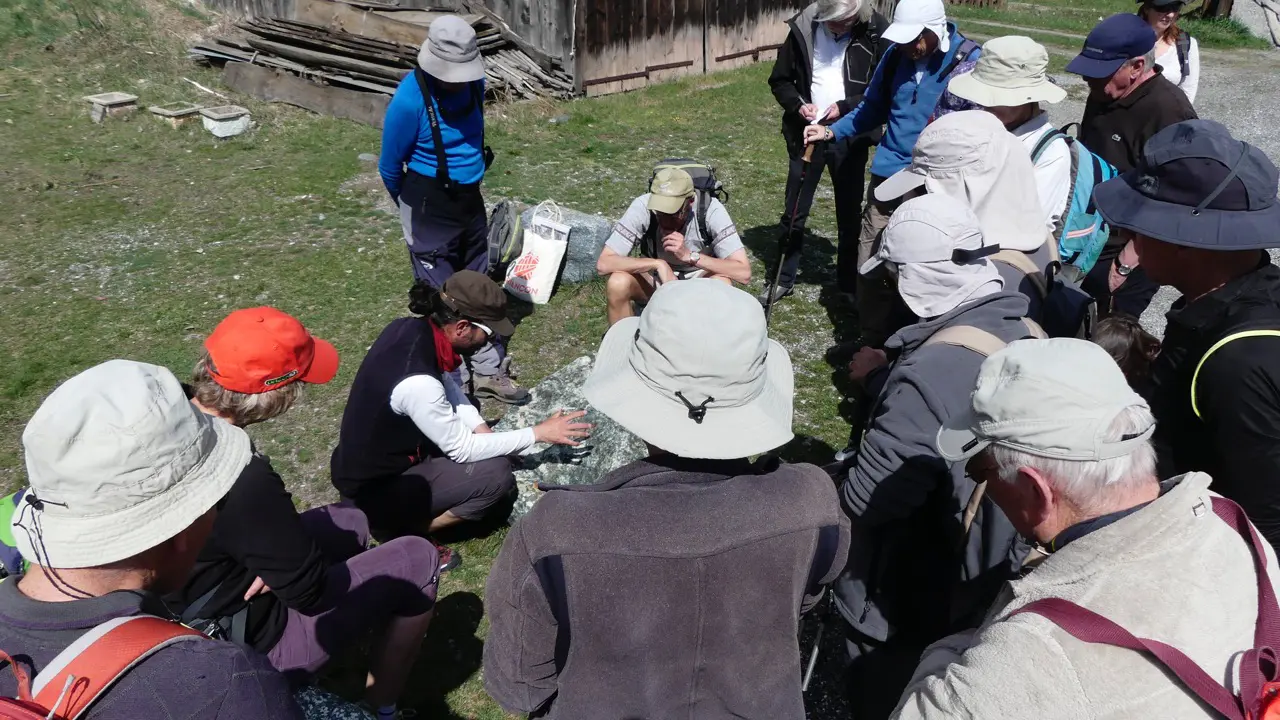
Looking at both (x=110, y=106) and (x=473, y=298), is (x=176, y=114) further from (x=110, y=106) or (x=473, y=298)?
(x=473, y=298)

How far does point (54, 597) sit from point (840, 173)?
5.80 metres

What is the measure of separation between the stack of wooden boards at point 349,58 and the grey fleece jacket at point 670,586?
33.7 feet

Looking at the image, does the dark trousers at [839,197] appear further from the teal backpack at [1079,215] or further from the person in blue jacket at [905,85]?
the teal backpack at [1079,215]

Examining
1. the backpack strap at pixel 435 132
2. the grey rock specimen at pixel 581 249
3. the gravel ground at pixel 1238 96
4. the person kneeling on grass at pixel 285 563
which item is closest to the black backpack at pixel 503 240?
the grey rock specimen at pixel 581 249

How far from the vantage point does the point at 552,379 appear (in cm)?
520

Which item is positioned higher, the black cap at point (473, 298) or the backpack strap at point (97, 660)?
the backpack strap at point (97, 660)

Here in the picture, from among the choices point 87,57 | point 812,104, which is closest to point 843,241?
point 812,104

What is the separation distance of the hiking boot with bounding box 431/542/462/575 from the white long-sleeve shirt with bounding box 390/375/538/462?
581 mm

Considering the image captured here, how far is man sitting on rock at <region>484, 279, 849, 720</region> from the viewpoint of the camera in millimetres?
1764

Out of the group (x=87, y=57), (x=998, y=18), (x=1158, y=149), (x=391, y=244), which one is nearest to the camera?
(x=1158, y=149)

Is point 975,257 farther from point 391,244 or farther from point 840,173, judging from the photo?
point 391,244

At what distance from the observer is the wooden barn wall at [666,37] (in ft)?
40.8

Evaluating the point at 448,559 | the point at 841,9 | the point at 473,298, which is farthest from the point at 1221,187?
the point at 841,9

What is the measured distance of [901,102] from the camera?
5.39 meters
